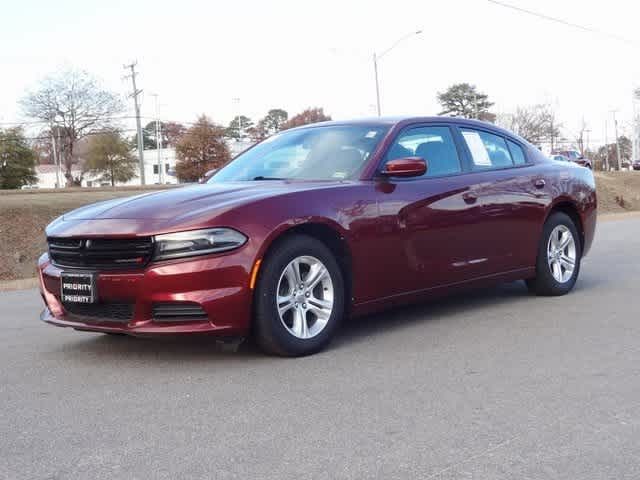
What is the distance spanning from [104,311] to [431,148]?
9.35 ft

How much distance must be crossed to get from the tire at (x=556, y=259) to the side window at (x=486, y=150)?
74 centimetres

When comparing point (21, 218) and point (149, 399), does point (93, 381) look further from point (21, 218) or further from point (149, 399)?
point (21, 218)

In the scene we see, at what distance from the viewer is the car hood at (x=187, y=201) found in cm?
511

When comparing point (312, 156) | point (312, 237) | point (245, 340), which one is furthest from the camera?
point (312, 156)

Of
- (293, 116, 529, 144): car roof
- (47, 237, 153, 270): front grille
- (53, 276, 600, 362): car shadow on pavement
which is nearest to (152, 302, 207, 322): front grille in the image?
(53, 276, 600, 362): car shadow on pavement

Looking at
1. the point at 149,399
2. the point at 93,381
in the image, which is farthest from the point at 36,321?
the point at 149,399

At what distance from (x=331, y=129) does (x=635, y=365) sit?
9.30 feet

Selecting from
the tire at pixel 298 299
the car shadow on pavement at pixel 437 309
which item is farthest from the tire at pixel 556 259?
the tire at pixel 298 299

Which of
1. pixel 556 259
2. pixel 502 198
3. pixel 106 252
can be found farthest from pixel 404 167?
pixel 556 259

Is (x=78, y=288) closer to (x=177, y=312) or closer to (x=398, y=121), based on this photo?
(x=177, y=312)

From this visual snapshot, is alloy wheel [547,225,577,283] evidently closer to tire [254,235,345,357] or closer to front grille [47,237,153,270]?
tire [254,235,345,357]

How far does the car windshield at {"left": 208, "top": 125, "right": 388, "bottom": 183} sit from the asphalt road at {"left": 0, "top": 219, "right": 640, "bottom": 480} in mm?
1206

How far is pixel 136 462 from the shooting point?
11.2ft

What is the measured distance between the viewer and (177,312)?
4.96 m
